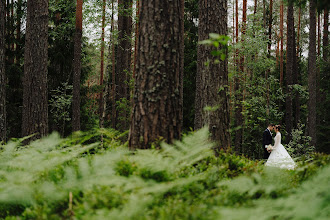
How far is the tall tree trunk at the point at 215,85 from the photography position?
555 cm

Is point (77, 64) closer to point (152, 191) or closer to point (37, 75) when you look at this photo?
point (37, 75)

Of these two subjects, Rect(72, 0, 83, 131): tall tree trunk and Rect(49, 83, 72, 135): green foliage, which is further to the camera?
Rect(49, 83, 72, 135): green foliage

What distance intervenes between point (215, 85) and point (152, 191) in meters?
3.98

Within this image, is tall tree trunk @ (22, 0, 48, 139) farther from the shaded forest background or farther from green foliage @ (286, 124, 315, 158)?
green foliage @ (286, 124, 315, 158)

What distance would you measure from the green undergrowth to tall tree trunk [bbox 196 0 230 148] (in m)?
2.36

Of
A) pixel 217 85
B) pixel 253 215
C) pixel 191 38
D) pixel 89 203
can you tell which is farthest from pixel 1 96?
pixel 191 38

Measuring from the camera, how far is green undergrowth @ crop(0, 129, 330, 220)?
80.7 inches

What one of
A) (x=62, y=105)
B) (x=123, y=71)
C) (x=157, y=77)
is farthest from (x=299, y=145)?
(x=62, y=105)

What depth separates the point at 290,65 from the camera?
63.0 feet

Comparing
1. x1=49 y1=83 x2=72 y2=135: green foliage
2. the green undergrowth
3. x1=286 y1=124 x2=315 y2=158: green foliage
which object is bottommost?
x1=286 y1=124 x2=315 y2=158: green foliage

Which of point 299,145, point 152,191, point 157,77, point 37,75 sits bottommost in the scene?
point 299,145

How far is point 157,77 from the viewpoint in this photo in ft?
11.8

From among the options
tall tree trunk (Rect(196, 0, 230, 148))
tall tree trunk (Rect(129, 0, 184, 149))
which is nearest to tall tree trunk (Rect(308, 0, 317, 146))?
tall tree trunk (Rect(196, 0, 230, 148))

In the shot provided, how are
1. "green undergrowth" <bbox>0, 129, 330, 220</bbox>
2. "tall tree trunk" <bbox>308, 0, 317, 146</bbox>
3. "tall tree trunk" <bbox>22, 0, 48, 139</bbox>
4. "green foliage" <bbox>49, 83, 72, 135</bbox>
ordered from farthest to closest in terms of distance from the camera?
"green foliage" <bbox>49, 83, 72, 135</bbox> → "tall tree trunk" <bbox>308, 0, 317, 146</bbox> → "tall tree trunk" <bbox>22, 0, 48, 139</bbox> → "green undergrowth" <bbox>0, 129, 330, 220</bbox>
